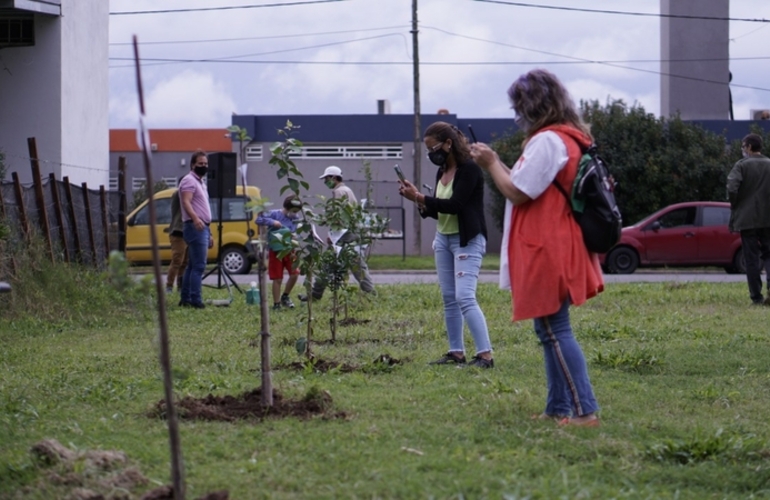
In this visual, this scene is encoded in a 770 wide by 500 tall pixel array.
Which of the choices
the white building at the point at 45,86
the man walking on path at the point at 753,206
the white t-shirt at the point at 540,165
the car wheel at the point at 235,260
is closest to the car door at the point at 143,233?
the car wheel at the point at 235,260

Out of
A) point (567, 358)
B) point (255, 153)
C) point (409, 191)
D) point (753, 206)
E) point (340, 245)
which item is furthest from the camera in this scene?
point (255, 153)

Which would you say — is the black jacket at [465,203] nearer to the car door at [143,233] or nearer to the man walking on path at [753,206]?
the man walking on path at [753,206]

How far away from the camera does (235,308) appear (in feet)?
40.7

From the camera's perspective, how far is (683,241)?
2122 cm

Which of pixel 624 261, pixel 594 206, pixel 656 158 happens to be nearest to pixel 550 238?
pixel 594 206

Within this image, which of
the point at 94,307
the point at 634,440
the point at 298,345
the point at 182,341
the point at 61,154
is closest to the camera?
the point at 634,440

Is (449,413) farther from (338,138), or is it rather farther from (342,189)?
(338,138)

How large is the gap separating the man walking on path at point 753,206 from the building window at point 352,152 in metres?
24.3

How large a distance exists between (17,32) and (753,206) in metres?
11.4

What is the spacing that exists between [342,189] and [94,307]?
315 cm

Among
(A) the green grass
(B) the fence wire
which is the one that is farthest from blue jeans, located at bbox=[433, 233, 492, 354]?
(B) the fence wire

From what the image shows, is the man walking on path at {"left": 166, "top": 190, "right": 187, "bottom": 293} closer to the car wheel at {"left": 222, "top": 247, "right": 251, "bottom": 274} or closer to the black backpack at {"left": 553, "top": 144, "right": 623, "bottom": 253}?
the car wheel at {"left": 222, "top": 247, "right": 251, "bottom": 274}

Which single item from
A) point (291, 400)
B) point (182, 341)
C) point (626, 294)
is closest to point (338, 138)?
point (626, 294)

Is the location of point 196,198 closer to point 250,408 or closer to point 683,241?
point 250,408
